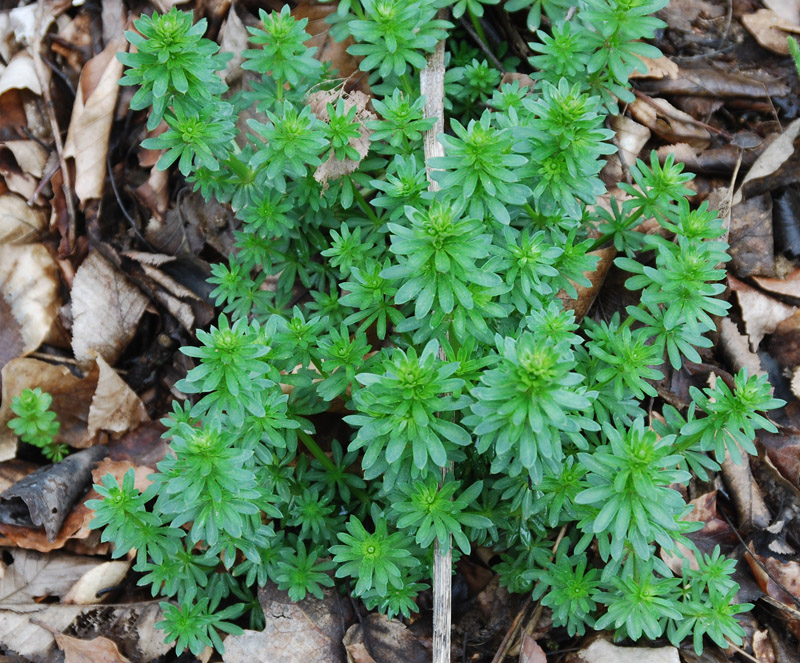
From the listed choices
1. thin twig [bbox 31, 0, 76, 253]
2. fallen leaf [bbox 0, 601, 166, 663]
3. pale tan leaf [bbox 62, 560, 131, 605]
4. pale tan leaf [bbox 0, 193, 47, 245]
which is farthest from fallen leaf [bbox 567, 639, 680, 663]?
pale tan leaf [bbox 0, 193, 47, 245]

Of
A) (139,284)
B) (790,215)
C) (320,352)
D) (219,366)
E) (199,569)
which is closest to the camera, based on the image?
(219,366)

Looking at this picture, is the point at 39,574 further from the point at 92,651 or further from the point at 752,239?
the point at 752,239

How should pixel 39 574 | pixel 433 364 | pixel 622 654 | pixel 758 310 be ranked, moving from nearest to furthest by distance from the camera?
pixel 433 364
pixel 622 654
pixel 39 574
pixel 758 310

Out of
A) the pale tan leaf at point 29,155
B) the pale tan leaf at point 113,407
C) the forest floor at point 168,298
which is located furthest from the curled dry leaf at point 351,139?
the pale tan leaf at point 29,155

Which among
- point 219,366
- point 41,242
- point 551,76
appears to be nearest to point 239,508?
point 219,366

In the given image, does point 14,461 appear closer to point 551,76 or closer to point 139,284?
point 139,284

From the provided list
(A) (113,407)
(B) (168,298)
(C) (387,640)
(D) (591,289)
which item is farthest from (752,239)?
(A) (113,407)
